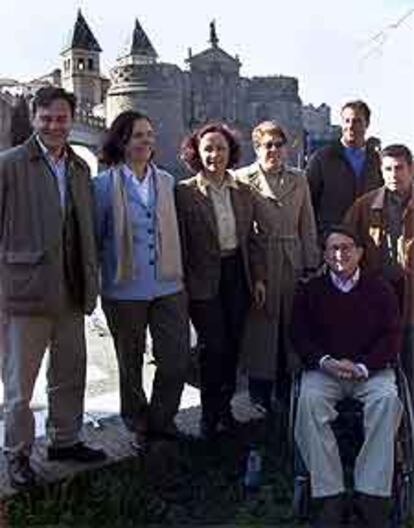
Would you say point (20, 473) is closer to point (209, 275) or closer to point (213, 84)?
point (209, 275)

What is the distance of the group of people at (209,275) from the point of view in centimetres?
292

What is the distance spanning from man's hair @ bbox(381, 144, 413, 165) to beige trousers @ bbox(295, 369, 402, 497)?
0.76m

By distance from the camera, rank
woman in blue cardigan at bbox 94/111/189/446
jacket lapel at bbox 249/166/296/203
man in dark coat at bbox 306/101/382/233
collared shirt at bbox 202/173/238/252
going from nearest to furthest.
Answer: woman in blue cardigan at bbox 94/111/189/446
collared shirt at bbox 202/173/238/252
jacket lapel at bbox 249/166/296/203
man in dark coat at bbox 306/101/382/233

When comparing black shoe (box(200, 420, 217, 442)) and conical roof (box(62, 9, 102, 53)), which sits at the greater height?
conical roof (box(62, 9, 102, 53))

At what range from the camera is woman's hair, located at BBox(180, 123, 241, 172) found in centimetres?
331

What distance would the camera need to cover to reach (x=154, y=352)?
3.28 metres

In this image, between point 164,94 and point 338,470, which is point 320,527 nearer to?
point 338,470

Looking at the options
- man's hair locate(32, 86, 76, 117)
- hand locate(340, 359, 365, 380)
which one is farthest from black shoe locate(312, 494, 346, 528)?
man's hair locate(32, 86, 76, 117)

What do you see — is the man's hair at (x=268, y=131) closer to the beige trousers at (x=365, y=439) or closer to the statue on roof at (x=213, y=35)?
the statue on roof at (x=213, y=35)

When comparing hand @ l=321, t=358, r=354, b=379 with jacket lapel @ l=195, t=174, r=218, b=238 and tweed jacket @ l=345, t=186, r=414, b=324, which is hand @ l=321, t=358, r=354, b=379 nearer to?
tweed jacket @ l=345, t=186, r=414, b=324

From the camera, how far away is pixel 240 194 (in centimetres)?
337

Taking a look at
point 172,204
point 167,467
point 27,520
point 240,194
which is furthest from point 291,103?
point 27,520

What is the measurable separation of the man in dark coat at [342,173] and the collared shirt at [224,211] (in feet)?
1.45

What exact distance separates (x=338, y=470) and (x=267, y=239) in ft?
3.06
